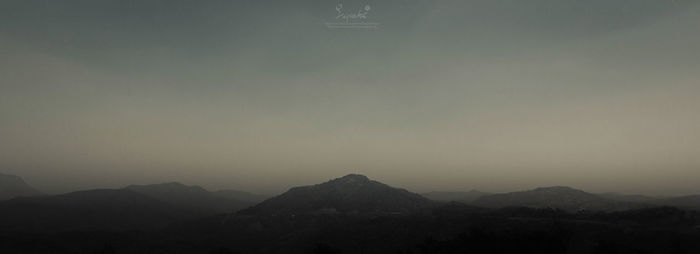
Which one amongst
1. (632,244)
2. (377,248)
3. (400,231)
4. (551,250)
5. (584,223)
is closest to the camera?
(551,250)

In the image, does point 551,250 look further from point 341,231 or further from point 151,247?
point 151,247

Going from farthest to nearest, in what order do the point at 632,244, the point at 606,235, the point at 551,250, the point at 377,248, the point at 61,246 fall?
the point at 61,246 < the point at 377,248 < the point at 606,235 < the point at 632,244 < the point at 551,250

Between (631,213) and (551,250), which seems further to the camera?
(631,213)

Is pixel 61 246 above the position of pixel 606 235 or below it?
below

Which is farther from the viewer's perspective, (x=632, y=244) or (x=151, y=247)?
(x=151, y=247)

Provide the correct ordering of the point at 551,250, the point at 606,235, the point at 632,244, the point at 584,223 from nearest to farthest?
the point at 551,250
the point at 632,244
the point at 606,235
the point at 584,223

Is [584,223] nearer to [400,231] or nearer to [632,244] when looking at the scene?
[632,244]

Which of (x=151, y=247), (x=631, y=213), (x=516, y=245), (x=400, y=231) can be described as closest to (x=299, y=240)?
(x=400, y=231)

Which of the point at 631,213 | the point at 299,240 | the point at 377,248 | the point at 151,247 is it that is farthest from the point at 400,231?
the point at 151,247

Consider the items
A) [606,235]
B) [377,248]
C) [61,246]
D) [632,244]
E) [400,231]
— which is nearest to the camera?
[632,244]
